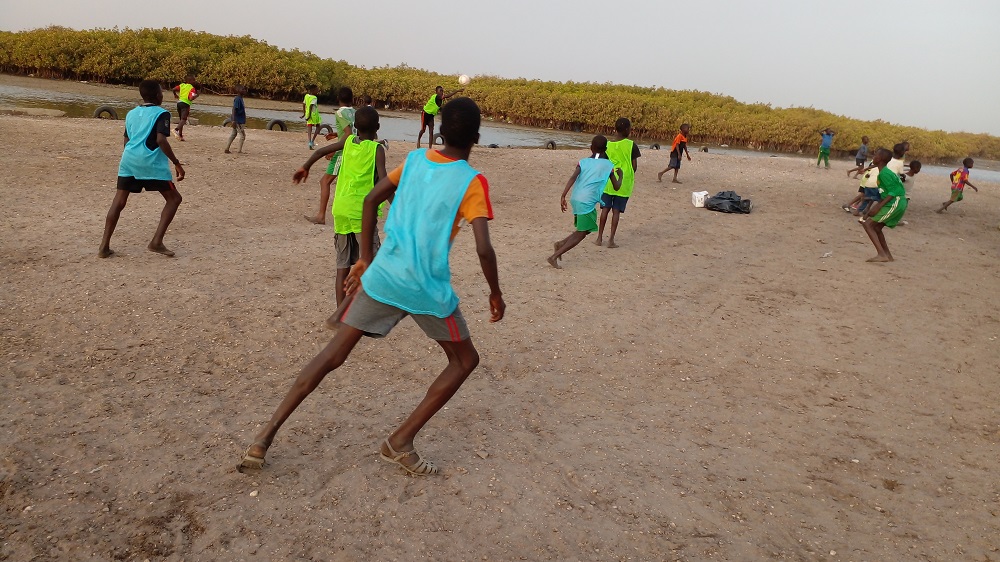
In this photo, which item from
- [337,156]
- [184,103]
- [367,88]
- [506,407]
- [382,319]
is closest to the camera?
[382,319]

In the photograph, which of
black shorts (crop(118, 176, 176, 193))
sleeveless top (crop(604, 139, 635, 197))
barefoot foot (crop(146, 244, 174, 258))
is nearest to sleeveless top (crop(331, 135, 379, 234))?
black shorts (crop(118, 176, 176, 193))

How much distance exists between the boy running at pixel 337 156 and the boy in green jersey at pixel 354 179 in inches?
21.6

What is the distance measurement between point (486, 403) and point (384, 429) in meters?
0.81

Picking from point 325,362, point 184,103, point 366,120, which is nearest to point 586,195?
point 366,120

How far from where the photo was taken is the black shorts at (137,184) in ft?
21.5

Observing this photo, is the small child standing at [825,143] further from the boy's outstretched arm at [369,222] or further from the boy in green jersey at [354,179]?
the boy's outstretched arm at [369,222]

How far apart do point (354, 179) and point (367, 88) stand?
43.1m

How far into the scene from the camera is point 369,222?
344cm

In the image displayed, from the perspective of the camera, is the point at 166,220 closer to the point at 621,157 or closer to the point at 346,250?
the point at 346,250

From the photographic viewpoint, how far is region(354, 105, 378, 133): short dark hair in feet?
18.0

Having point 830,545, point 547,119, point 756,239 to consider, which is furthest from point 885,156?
point 547,119

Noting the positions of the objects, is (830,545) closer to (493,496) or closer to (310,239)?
(493,496)

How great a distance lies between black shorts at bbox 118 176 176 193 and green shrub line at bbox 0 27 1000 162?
117ft

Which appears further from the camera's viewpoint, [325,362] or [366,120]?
[366,120]
